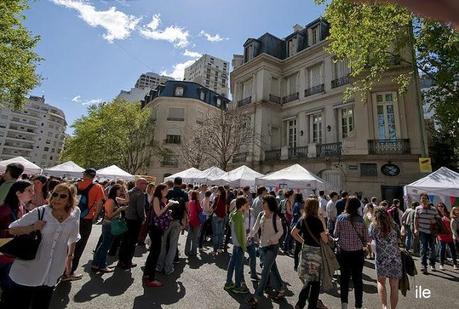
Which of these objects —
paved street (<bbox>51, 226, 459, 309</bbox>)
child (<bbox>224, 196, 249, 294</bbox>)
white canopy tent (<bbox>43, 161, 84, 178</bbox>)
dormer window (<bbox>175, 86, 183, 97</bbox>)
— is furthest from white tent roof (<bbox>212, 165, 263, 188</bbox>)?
dormer window (<bbox>175, 86, 183, 97</bbox>)

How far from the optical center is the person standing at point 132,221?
6.32 metres

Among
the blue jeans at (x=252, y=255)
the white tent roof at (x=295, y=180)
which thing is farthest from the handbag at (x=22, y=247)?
the white tent roof at (x=295, y=180)

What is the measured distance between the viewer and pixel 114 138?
31.8 metres

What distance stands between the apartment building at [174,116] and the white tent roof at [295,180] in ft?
71.3

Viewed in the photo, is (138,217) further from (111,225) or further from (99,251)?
(99,251)

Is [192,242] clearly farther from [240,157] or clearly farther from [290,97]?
[290,97]

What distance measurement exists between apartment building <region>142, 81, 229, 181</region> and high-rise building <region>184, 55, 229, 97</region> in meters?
54.1

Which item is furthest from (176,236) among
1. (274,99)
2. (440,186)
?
(274,99)

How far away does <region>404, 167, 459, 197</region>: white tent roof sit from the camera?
32.2 feet

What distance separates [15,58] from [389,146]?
2164cm

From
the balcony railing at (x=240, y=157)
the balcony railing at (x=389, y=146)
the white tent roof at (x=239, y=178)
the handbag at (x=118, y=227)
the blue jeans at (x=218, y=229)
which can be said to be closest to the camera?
the handbag at (x=118, y=227)

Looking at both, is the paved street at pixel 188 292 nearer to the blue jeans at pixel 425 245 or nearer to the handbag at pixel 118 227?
the blue jeans at pixel 425 245

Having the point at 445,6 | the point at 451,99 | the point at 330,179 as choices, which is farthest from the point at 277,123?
the point at 445,6

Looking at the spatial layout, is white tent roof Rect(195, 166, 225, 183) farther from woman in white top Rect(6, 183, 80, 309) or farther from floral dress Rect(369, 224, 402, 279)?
woman in white top Rect(6, 183, 80, 309)
